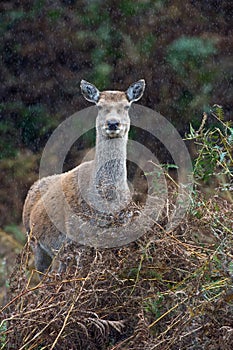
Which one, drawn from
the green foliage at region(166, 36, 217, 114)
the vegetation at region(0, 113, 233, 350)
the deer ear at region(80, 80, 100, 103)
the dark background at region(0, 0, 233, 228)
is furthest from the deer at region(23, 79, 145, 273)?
the green foliage at region(166, 36, 217, 114)

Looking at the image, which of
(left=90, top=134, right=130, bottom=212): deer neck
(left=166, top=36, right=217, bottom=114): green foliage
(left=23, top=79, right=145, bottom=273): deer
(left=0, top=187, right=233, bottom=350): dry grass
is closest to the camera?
(left=0, top=187, right=233, bottom=350): dry grass

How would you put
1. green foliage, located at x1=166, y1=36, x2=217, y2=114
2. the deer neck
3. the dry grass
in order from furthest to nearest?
1. green foliage, located at x1=166, y1=36, x2=217, y2=114
2. the deer neck
3. the dry grass

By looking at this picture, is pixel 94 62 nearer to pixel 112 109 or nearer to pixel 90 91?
pixel 90 91

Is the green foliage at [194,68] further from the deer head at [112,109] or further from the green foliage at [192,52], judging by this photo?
the deer head at [112,109]

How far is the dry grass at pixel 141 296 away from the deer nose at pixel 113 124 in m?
2.27

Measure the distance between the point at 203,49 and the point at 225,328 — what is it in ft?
26.2

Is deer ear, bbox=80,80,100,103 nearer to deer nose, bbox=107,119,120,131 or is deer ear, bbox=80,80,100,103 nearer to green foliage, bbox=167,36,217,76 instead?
deer nose, bbox=107,119,120,131

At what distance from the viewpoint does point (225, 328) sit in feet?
9.10

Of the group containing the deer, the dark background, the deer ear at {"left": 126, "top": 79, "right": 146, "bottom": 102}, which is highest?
the deer ear at {"left": 126, "top": 79, "right": 146, "bottom": 102}

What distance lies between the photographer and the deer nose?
550cm

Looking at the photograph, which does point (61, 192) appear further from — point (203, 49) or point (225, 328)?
point (203, 49)

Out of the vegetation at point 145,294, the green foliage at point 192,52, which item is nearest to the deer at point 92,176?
the vegetation at point 145,294

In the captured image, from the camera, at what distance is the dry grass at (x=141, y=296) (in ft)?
9.38

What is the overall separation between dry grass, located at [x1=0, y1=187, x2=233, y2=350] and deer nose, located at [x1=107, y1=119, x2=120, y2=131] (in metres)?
2.27
